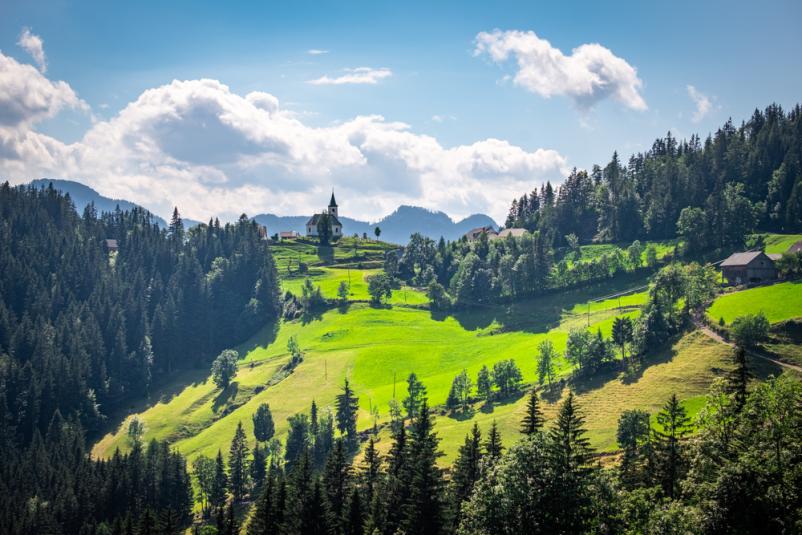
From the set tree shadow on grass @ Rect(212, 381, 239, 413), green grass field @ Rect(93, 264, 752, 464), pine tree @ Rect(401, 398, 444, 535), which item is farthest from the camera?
tree shadow on grass @ Rect(212, 381, 239, 413)

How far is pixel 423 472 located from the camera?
62688 millimetres

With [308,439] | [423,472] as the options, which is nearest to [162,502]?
[308,439]

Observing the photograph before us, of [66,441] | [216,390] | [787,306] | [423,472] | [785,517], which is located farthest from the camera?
[216,390]

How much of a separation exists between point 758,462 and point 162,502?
100.0m

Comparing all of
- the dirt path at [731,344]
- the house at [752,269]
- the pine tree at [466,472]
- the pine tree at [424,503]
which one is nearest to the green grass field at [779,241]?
the house at [752,269]

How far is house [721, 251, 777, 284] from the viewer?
140750 millimetres

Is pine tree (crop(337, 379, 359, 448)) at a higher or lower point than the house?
lower

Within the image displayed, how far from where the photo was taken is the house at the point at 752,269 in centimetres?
14075

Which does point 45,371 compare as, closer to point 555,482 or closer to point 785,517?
point 555,482

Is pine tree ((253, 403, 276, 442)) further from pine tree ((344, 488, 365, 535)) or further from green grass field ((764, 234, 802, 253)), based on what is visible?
green grass field ((764, 234, 802, 253))

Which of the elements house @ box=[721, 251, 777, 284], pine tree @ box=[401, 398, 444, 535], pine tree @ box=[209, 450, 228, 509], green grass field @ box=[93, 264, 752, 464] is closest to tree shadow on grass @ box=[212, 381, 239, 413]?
green grass field @ box=[93, 264, 752, 464]

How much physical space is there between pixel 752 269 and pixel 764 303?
27.3 meters

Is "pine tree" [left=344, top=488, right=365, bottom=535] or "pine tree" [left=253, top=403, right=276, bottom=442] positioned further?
"pine tree" [left=253, top=403, right=276, bottom=442]

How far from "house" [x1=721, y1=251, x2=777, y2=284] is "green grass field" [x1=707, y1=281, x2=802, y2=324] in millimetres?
8922
